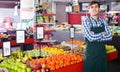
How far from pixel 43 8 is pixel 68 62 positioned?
467cm

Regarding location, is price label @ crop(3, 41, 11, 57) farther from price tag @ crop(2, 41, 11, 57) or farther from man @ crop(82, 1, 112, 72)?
man @ crop(82, 1, 112, 72)

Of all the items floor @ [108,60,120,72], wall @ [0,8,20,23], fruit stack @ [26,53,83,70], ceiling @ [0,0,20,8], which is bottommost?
floor @ [108,60,120,72]

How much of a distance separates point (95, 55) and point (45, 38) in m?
3.21

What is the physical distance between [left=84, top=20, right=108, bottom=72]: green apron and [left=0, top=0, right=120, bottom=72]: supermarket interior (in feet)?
0.41

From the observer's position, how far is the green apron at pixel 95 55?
4574 mm

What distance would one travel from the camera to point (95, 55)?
4.59 m

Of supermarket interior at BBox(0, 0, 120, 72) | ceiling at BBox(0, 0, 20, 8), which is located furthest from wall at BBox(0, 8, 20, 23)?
ceiling at BBox(0, 0, 20, 8)

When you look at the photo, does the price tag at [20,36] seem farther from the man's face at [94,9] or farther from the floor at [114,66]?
the floor at [114,66]

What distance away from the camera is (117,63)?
811 centimetres

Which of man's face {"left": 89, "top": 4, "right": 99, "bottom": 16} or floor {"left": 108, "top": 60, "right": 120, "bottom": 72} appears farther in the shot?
floor {"left": 108, "top": 60, "right": 120, "bottom": 72}

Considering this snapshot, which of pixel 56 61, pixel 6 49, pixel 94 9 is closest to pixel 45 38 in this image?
pixel 94 9

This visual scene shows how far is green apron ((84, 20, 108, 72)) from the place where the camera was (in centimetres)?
457

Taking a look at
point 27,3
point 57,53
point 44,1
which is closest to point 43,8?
point 44,1

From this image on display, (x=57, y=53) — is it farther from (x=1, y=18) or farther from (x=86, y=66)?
(x=1, y=18)
